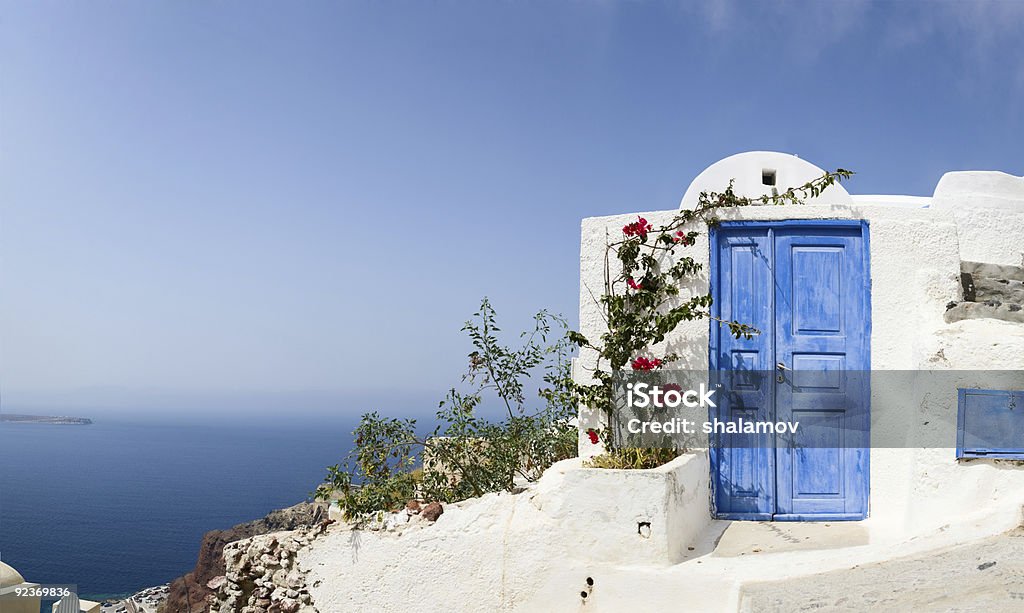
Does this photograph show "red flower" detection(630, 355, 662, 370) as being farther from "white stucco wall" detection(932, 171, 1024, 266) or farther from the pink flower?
"white stucco wall" detection(932, 171, 1024, 266)

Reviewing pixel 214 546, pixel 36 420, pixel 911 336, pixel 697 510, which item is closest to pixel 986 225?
pixel 911 336

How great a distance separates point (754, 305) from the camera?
18.8ft

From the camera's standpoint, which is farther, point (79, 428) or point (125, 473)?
point (79, 428)

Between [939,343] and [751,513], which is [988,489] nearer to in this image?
[939,343]

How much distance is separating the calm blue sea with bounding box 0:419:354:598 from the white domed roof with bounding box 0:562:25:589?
13.0 metres

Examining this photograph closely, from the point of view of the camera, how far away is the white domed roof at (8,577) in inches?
265

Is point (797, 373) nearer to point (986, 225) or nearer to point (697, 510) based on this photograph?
point (697, 510)

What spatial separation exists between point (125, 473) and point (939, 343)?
4788 inches

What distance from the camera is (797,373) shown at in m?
5.65

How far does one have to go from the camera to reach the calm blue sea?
178 ft

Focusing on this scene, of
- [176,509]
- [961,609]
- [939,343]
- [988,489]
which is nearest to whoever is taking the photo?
[961,609]

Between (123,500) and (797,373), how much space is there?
9412cm

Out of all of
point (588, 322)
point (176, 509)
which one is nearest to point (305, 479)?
point (176, 509)

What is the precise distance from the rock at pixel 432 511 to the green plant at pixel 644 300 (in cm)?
139
